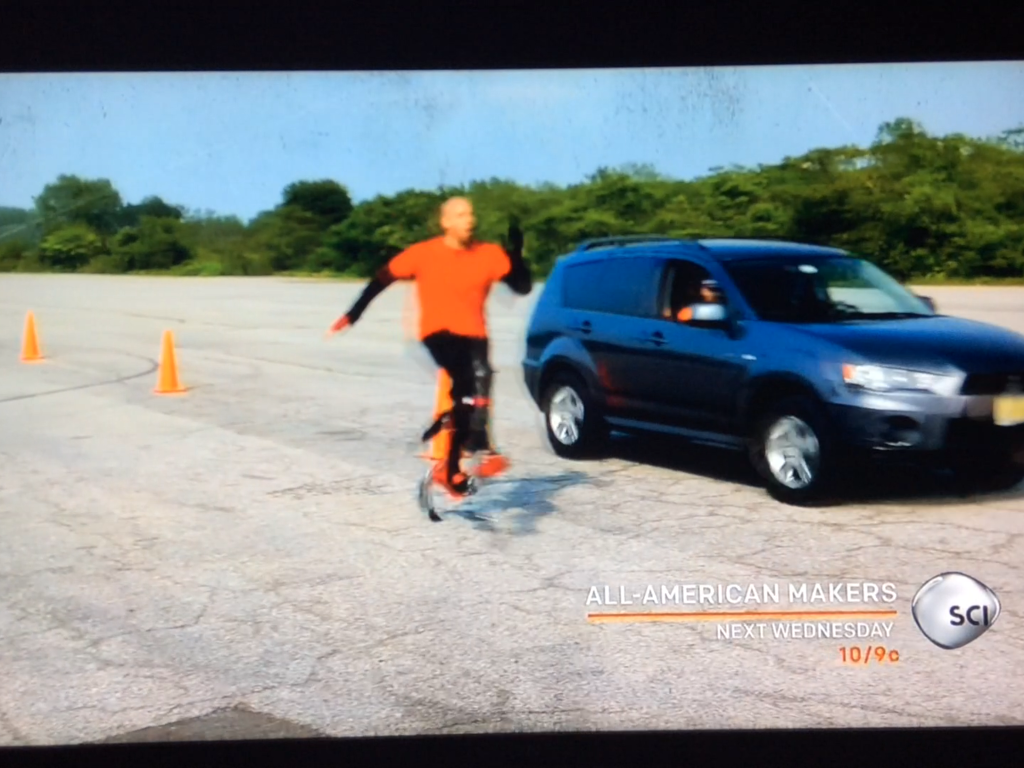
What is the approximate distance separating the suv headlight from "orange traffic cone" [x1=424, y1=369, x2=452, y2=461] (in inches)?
49.9

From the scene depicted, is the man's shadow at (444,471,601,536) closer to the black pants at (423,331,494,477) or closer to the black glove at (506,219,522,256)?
the black pants at (423,331,494,477)

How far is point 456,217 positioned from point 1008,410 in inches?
71.7

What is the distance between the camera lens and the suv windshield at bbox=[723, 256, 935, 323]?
3641 mm

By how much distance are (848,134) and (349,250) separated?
1.65 m

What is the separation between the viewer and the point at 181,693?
129 inches

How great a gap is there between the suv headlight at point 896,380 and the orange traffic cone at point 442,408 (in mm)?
1266

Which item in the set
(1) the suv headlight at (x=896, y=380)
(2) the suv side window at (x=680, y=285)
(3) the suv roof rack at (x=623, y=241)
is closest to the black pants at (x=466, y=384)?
(3) the suv roof rack at (x=623, y=241)

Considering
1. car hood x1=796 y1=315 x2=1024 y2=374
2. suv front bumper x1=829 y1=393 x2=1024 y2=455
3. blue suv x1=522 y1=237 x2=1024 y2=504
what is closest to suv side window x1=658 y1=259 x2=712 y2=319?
blue suv x1=522 y1=237 x2=1024 y2=504

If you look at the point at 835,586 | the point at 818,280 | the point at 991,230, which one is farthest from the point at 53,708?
the point at 991,230

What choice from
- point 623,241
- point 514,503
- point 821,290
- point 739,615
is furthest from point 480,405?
point 821,290

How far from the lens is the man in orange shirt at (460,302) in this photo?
363 cm

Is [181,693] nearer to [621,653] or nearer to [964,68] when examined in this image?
[621,653]

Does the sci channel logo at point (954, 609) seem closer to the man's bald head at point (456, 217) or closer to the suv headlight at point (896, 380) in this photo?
the suv headlight at point (896, 380)

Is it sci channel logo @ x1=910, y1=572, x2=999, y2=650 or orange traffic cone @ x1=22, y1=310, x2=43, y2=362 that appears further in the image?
orange traffic cone @ x1=22, y1=310, x2=43, y2=362
